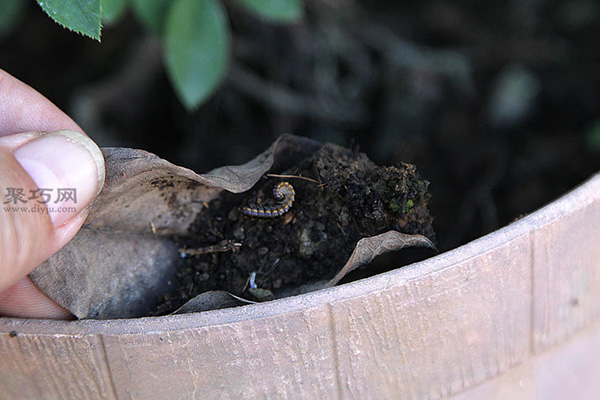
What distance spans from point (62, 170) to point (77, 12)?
19cm

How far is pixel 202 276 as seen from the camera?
2.39ft

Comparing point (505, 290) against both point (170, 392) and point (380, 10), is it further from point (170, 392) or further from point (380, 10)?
point (380, 10)

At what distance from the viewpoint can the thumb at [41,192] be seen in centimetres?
58

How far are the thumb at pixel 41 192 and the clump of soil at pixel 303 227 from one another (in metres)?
0.17

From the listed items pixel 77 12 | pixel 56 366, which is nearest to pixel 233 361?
pixel 56 366

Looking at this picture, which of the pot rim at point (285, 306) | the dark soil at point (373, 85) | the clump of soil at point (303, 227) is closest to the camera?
the pot rim at point (285, 306)

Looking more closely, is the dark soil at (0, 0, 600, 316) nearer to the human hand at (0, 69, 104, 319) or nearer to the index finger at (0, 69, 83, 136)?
the index finger at (0, 69, 83, 136)

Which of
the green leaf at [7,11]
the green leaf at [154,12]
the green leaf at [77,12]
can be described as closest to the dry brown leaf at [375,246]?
the green leaf at [77,12]

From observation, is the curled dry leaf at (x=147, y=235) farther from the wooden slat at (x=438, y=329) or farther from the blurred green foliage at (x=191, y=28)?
the blurred green foliage at (x=191, y=28)

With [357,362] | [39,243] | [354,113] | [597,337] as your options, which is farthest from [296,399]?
[354,113]

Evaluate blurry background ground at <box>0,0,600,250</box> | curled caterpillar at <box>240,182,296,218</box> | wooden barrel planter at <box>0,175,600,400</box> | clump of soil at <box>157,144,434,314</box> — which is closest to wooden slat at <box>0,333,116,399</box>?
wooden barrel planter at <box>0,175,600,400</box>

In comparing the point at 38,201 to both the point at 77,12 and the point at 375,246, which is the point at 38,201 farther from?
the point at 375,246

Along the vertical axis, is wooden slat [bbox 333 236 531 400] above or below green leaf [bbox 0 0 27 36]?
below

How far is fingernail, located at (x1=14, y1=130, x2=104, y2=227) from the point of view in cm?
61
